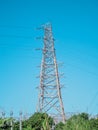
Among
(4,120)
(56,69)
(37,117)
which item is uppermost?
(56,69)

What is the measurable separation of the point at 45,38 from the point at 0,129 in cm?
1870

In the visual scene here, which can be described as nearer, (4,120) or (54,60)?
(4,120)

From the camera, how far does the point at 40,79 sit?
37438 mm

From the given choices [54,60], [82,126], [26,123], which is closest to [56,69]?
[54,60]

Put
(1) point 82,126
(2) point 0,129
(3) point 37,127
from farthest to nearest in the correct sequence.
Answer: (3) point 37,127 < (2) point 0,129 < (1) point 82,126

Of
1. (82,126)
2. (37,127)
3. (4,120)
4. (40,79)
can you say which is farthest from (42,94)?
(82,126)

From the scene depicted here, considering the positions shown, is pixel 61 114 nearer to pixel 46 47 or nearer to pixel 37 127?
pixel 37 127

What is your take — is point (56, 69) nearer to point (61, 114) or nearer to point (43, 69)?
point (43, 69)

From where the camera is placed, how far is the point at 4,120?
22.0 metres

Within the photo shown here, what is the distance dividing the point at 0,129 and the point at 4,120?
27.5 inches

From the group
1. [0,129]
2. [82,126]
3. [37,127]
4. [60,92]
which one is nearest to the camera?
[82,126]

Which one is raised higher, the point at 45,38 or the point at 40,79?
the point at 45,38

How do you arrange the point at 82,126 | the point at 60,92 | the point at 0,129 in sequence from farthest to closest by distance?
the point at 60,92 → the point at 0,129 → the point at 82,126

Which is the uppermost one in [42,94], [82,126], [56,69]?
[56,69]
